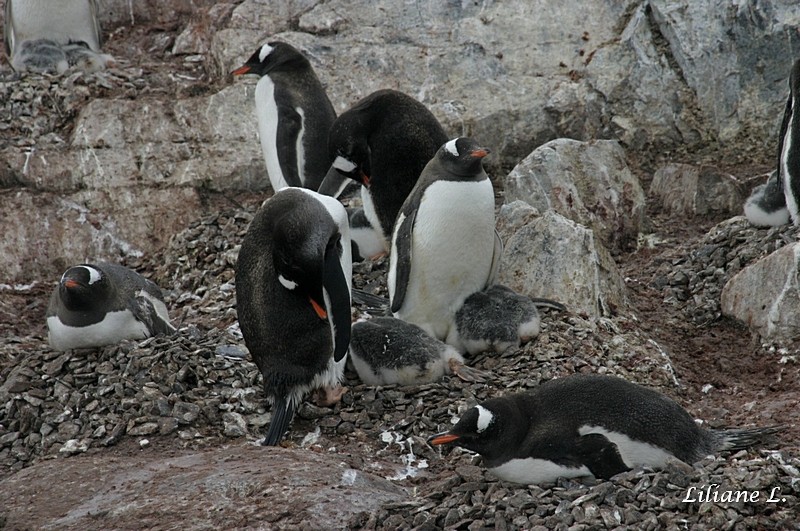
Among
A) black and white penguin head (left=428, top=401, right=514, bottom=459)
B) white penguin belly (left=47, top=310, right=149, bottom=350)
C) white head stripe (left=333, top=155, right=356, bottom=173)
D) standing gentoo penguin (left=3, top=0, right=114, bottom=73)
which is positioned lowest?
black and white penguin head (left=428, top=401, right=514, bottom=459)

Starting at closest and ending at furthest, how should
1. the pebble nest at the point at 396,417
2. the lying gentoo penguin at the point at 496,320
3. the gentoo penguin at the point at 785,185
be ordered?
the pebble nest at the point at 396,417
the lying gentoo penguin at the point at 496,320
the gentoo penguin at the point at 785,185

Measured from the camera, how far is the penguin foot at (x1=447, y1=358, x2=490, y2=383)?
5.55 meters

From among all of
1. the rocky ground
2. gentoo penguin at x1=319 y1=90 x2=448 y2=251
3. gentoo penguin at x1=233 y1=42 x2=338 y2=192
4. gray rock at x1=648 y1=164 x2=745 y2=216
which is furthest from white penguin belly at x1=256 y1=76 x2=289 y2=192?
gray rock at x1=648 y1=164 x2=745 y2=216

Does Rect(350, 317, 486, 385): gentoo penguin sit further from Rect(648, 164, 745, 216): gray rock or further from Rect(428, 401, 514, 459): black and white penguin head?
Rect(648, 164, 745, 216): gray rock

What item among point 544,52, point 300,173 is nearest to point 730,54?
point 544,52

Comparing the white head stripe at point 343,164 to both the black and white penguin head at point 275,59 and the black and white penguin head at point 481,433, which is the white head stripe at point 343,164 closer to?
the black and white penguin head at point 275,59

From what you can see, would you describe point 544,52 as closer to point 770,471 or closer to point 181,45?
point 181,45

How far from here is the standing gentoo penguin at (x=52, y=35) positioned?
9383mm

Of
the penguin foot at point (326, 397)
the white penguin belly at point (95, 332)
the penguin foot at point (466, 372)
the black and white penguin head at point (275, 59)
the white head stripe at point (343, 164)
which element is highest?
the black and white penguin head at point (275, 59)

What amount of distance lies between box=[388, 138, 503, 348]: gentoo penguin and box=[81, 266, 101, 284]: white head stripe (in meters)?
1.74

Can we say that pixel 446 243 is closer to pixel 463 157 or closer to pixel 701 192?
pixel 463 157

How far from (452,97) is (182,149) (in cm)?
234

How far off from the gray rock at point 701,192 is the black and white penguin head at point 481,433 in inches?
174

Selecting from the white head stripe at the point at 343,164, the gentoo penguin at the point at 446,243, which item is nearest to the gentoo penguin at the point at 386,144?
the white head stripe at the point at 343,164
